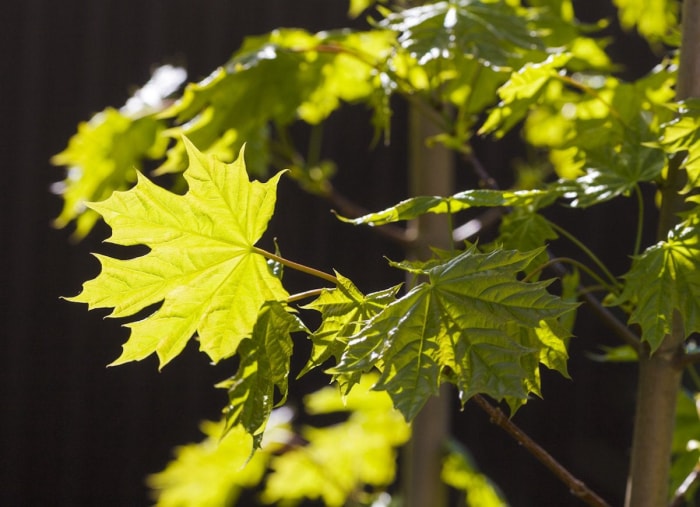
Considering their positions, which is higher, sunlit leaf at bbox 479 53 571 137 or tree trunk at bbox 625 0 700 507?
sunlit leaf at bbox 479 53 571 137

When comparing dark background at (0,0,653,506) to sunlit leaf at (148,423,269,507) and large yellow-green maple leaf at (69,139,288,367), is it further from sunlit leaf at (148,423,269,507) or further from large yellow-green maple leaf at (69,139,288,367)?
large yellow-green maple leaf at (69,139,288,367)

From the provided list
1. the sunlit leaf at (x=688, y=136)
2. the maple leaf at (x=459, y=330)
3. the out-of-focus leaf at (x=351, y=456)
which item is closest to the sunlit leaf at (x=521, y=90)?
the sunlit leaf at (x=688, y=136)

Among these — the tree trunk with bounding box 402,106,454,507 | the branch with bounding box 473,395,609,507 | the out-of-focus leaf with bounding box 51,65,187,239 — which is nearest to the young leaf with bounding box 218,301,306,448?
the branch with bounding box 473,395,609,507

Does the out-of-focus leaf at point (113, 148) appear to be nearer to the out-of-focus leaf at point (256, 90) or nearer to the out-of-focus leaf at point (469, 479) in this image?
the out-of-focus leaf at point (256, 90)

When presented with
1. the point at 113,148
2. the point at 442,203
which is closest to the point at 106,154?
the point at 113,148

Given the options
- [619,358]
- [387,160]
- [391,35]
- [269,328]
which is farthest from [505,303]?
[387,160]

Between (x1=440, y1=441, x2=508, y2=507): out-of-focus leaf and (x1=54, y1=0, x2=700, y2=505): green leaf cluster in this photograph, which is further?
(x1=440, y1=441, x2=508, y2=507): out-of-focus leaf
